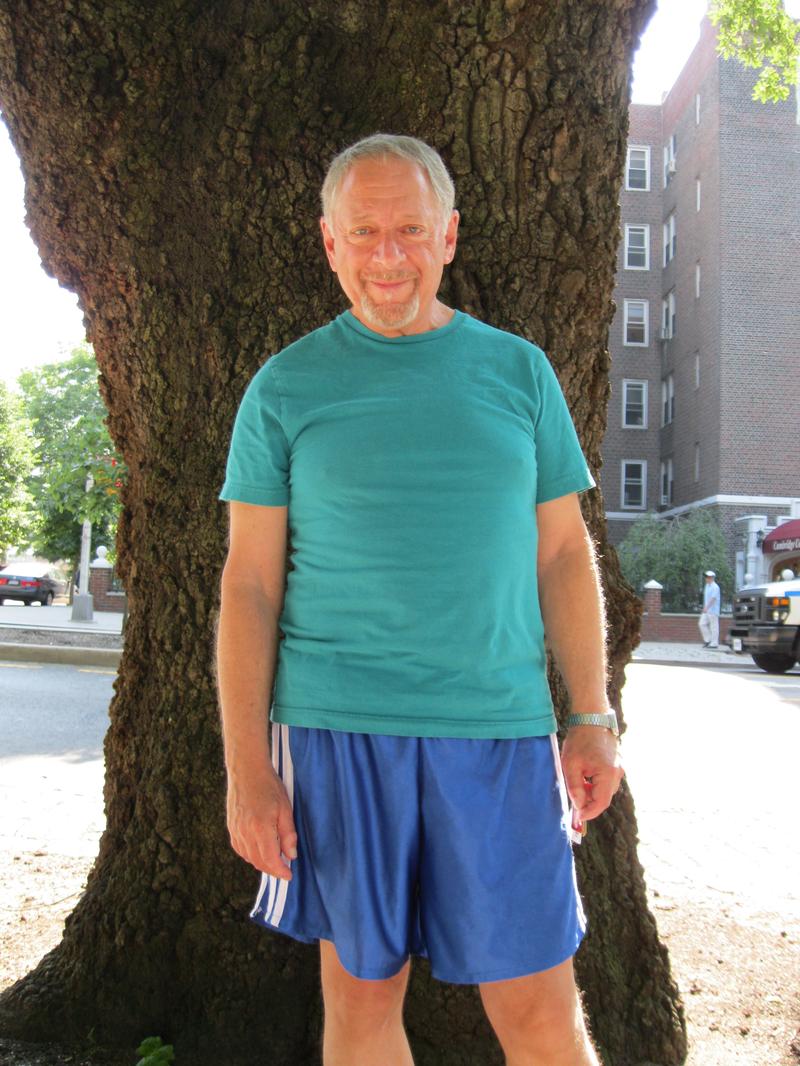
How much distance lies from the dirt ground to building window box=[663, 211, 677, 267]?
3508cm

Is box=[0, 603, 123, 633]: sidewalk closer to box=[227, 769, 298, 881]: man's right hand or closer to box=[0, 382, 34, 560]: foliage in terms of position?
box=[0, 382, 34, 560]: foliage

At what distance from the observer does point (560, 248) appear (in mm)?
2826

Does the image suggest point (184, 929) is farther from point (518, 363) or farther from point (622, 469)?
point (622, 469)

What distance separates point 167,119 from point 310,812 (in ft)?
6.73

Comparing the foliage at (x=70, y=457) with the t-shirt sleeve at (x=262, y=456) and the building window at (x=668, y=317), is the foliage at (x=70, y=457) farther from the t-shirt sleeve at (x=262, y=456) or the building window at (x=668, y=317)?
the building window at (x=668, y=317)

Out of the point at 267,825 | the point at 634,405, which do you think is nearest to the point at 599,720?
the point at 267,825

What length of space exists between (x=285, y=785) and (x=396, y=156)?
3.89 feet

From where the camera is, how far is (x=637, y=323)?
38.0m

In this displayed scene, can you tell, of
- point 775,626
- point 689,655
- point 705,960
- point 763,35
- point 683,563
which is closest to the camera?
point 705,960

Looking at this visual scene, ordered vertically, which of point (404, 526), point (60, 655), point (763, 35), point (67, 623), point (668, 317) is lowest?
point (60, 655)

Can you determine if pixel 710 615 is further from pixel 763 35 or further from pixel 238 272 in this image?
pixel 238 272

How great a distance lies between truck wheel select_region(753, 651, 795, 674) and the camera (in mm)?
18656

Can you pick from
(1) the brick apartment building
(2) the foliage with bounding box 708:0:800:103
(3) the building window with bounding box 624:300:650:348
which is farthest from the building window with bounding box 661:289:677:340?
(2) the foliage with bounding box 708:0:800:103

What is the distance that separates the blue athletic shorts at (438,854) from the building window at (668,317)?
36.3 meters
